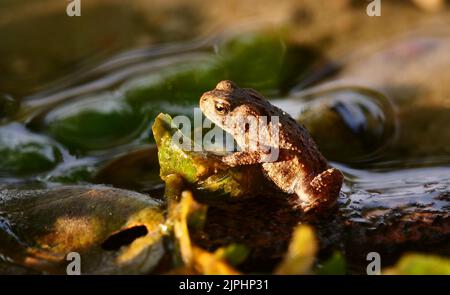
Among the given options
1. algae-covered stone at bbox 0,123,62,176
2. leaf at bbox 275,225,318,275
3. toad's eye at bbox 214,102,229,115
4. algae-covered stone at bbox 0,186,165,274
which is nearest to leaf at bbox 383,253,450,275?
leaf at bbox 275,225,318,275

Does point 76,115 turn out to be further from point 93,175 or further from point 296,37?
point 296,37

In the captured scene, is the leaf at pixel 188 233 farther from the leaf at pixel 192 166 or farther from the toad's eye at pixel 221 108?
the toad's eye at pixel 221 108

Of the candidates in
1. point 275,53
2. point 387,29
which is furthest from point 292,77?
point 387,29

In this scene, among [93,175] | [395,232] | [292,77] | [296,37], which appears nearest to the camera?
[395,232]

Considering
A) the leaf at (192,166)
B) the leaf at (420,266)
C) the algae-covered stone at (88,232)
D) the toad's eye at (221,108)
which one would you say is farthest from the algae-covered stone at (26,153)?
the leaf at (420,266)

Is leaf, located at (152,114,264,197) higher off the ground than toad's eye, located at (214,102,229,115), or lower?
lower

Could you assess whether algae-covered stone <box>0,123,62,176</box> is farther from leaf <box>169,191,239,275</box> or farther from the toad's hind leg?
leaf <box>169,191,239,275</box>

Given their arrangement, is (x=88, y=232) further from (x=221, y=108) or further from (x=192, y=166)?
(x=221, y=108)
